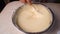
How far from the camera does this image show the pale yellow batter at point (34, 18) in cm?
66

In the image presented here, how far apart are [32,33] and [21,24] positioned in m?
0.09

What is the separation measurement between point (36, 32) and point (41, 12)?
157mm

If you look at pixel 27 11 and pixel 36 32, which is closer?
pixel 36 32

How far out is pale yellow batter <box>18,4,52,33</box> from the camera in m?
0.66

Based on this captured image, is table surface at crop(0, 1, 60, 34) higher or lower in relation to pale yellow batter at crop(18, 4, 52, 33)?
lower

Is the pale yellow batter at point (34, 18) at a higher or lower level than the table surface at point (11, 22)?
higher

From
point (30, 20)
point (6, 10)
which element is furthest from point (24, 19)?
point (6, 10)

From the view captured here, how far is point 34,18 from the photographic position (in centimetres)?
70

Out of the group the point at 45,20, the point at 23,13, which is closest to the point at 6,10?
the point at 23,13

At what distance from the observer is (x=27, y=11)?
0.74 m

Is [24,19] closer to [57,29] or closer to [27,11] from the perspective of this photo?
[27,11]

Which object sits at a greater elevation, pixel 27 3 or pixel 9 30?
pixel 27 3

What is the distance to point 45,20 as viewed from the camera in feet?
2.26

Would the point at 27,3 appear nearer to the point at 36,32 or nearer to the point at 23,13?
the point at 23,13
